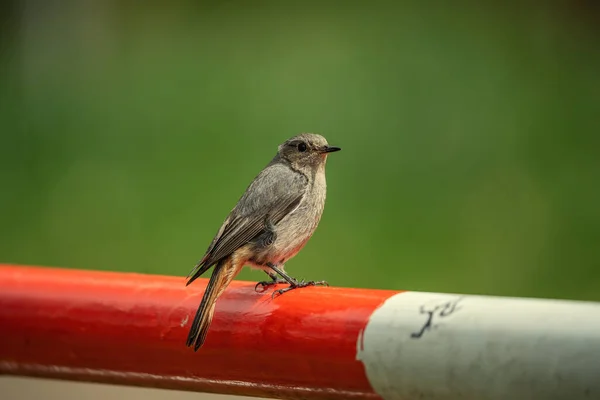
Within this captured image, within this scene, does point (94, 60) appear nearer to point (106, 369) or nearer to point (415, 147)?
point (415, 147)

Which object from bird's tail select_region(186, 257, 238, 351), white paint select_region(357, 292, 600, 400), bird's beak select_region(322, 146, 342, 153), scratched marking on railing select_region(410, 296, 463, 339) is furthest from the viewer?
bird's beak select_region(322, 146, 342, 153)

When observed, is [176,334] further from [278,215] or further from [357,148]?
[357,148]

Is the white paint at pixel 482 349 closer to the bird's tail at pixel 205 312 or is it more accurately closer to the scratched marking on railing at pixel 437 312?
the scratched marking on railing at pixel 437 312

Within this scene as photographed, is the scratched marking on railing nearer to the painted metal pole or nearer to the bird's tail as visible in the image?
the painted metal pole

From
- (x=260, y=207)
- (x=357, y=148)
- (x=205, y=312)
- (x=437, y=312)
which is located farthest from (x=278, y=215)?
(x=357, y=148)

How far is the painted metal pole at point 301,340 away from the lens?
127cm

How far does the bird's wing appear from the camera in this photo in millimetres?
2395

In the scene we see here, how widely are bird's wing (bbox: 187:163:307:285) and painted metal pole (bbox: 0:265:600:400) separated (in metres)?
0.45

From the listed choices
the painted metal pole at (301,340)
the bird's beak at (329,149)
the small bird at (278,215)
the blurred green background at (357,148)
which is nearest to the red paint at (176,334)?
the painted metal pole at (301,340)

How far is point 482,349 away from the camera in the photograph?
4.30 ft

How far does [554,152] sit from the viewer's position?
520 cm

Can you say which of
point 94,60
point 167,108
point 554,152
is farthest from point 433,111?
point 94,60

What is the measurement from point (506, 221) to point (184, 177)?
1.75 metres

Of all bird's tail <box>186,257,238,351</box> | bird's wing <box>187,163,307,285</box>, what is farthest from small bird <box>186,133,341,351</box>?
bird's tail <box>186,257,238,351</box>
